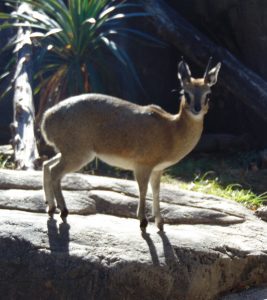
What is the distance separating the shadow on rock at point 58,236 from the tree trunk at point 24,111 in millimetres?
2942

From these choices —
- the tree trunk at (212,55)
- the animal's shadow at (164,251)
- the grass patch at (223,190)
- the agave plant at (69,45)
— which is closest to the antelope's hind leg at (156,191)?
the animal's shadow at (164,251)

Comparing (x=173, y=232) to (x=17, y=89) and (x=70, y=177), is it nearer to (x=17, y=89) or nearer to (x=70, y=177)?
(x=70, y=177)

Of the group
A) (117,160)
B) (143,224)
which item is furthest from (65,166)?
(143,224)

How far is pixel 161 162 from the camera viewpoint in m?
6.87

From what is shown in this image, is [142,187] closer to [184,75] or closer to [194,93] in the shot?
[194,93]

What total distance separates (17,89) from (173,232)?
15.3 ft

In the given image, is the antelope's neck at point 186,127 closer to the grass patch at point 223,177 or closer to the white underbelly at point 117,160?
the white underbelly at point 117,160

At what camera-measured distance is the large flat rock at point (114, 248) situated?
19.7ft

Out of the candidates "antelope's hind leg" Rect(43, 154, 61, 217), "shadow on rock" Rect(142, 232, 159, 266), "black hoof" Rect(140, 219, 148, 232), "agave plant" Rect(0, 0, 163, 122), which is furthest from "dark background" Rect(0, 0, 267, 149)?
"shadow on rock" Rect(142, 232, 159, 266)

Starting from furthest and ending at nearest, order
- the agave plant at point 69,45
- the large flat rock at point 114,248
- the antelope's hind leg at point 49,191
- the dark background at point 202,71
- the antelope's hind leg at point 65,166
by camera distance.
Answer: the dark background at point 202,71 < the agave plant at point 69,45 < the antelope's hind leg at point 49,191 < the antelope's hind leg at point 65,166 < the large flat rock at point 114,248

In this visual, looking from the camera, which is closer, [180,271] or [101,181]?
[180,271]

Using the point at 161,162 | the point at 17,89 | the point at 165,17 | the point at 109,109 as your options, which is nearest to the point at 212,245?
the point at 161,162

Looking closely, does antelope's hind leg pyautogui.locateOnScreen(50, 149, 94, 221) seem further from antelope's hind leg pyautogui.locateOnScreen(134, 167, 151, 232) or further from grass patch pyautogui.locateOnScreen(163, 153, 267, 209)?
grass patch pyautogui.locateOnScreen(163, 153, 267, 209)

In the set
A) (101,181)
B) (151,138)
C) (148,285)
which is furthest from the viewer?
(101,181)
